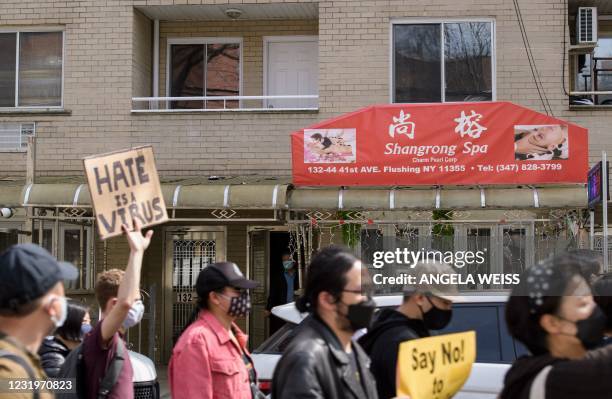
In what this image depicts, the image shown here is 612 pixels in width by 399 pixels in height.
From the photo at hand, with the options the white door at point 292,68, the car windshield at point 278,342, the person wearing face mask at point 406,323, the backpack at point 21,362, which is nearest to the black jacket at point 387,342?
the person wearing face mask at point 406,323

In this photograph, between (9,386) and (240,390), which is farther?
(240,390)

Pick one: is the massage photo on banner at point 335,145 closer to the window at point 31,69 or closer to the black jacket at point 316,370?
the window at point 31,69

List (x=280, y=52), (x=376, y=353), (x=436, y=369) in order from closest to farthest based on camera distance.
Answer: (x=436, y=369) → (x=376, y=353) → (x=280, y=52)

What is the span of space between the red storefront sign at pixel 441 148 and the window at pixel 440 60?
2.59 m

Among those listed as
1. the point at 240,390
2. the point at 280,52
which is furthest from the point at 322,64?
the point at 240,390

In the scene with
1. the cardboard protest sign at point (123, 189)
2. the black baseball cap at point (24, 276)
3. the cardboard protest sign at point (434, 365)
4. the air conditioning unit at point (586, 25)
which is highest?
the air conditioning unit at point (586, 25)

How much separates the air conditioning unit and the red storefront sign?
3.39 meters

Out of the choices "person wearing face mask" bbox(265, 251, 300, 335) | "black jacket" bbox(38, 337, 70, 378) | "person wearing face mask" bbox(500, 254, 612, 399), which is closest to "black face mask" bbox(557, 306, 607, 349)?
"person wearing face mask" bbox(500, 254, 612, 399)

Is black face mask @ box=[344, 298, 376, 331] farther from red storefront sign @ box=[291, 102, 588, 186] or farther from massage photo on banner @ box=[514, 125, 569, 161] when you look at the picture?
massage photo on banner @ box=[514, 125, 569, 161]

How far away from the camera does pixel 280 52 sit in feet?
50.0

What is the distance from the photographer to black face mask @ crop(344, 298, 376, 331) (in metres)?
3.64

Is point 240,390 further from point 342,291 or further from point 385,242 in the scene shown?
point 385,242

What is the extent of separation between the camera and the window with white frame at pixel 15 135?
14320mm

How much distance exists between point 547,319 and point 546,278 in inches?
5.9
